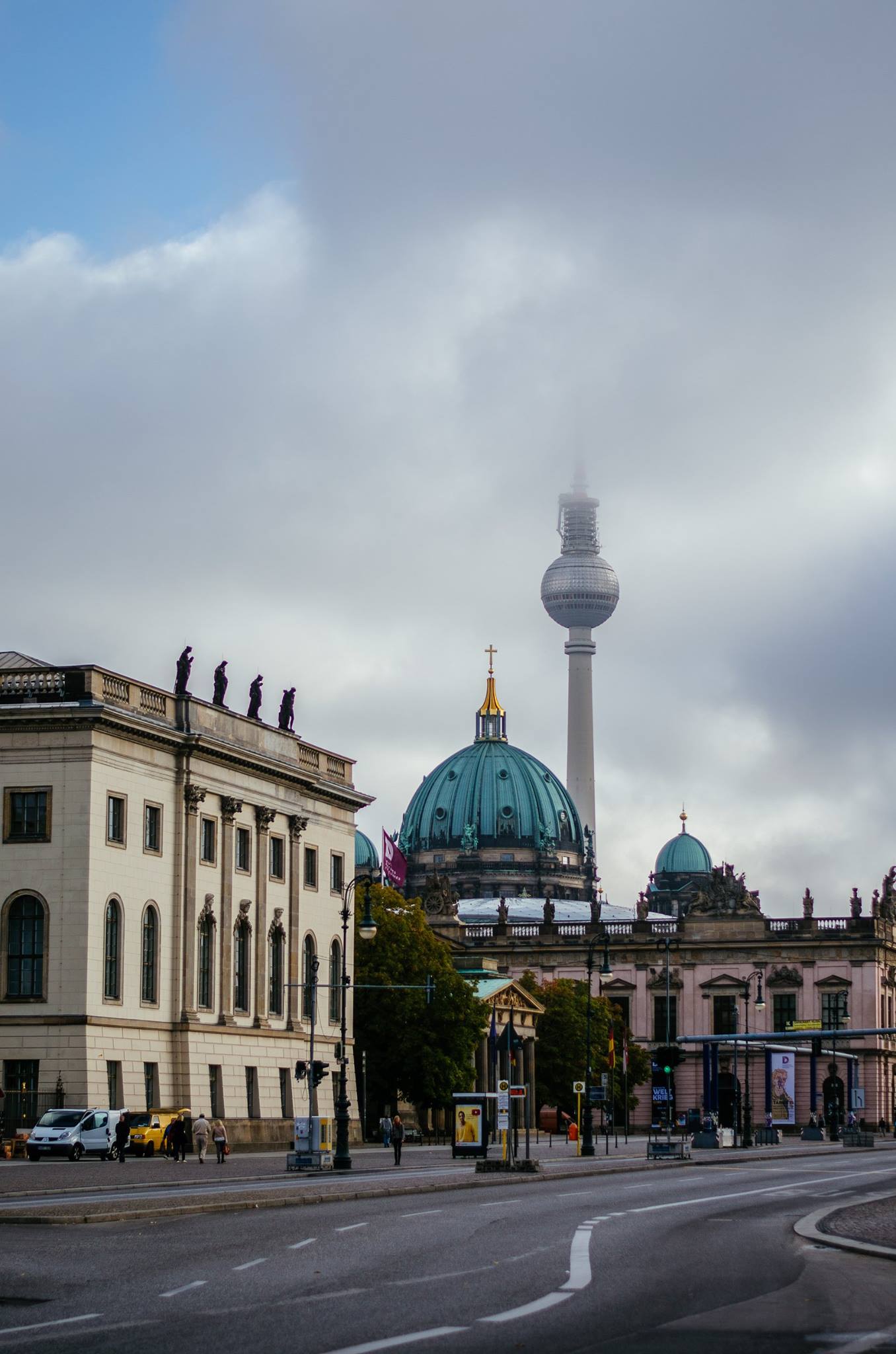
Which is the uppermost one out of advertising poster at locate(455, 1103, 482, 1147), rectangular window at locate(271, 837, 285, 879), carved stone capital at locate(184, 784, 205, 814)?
carved stone capital at locate(184, 784, 205, 814)

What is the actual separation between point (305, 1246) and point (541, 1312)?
9.96 meters

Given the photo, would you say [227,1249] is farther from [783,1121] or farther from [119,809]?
[783,1121]

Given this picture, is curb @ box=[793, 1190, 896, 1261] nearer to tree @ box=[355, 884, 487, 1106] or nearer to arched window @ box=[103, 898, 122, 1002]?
arched window @ box=[103, 898, 122, 1002]

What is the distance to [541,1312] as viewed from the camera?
2202cm

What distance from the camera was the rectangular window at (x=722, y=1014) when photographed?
17238 cm

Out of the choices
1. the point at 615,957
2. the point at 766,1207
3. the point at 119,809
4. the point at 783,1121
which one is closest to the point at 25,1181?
the point at 766,1207

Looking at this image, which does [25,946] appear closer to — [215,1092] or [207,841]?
[207,841]

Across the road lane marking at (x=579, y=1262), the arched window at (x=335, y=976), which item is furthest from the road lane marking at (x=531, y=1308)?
the arched window at (x=335, y=976)

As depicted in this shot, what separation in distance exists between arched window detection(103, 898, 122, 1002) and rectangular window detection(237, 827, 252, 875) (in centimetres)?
1141

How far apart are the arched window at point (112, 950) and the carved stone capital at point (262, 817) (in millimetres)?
13121

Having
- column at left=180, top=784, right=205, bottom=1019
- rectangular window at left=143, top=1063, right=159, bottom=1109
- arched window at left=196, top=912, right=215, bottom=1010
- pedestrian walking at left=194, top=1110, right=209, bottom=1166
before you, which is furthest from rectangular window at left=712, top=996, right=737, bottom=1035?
pedestrian walking at left=194, top=1110, right=209, bottom=1166

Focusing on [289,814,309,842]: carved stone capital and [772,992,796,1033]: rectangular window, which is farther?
[772,992,796,1033]: rectangular window

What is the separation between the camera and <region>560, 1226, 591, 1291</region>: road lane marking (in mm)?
25325

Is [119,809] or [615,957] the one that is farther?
[615,957]
